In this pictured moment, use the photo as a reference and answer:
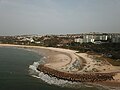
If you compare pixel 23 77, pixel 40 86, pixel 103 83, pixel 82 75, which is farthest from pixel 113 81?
pixel 23 77

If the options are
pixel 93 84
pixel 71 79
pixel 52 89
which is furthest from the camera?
pixel 71 79

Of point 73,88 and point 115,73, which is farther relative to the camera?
point 115,73

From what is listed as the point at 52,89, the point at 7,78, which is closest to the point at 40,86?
the point at 52,89

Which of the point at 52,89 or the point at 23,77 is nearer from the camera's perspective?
the point at 52,89

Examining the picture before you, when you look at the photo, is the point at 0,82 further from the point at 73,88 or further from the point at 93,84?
the point at 93,84

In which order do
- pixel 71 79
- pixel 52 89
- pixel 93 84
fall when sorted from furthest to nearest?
pixel 71 79 → pixel 93 84 → pixel 52 89

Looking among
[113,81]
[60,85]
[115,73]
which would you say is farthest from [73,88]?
[115,73]

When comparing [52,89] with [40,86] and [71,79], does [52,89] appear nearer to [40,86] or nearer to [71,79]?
[40,86]

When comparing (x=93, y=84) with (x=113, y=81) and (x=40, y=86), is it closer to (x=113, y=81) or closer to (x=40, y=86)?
(x=113, y=81)
